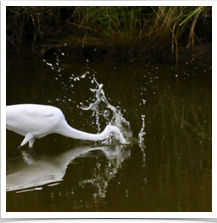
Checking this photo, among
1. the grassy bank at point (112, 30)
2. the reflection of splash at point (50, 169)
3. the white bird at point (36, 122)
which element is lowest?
the reflection of splash at point (50, 169)

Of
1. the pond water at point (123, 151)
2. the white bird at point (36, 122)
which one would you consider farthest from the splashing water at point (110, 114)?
the white bird at point (36, 122)

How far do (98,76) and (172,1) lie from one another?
74.9 inches

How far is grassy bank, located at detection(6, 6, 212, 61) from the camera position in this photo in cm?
875

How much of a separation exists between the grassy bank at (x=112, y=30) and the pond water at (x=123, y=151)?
0.95 meters

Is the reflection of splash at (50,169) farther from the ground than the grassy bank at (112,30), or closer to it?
closer to it

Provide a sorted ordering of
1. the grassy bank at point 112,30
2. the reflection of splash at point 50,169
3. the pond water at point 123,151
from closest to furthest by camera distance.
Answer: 1. the pond water at point 123,151
2. the reflection of splash at point 50,169
3. the grassy bank at point 112,30

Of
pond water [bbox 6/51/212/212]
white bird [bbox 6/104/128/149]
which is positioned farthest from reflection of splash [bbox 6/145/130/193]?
white bird [bbox 6/104/128/149]

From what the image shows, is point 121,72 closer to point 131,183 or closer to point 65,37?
point 65,37

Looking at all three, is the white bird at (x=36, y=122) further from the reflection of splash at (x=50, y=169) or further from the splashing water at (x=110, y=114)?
the splashing water at (x=110, y=114)

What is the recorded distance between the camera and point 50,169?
4461mm

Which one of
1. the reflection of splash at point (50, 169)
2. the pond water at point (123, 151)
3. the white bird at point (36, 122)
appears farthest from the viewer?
the white bird at point (36, 122)

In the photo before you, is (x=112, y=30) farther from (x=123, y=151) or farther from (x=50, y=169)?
(x=50, y=169)

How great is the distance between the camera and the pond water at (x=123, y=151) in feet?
12.3
